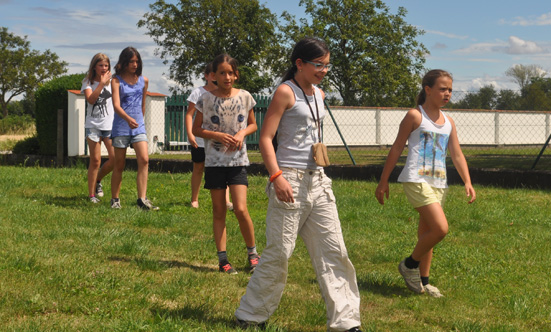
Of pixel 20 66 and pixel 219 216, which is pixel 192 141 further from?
pixel 20 66

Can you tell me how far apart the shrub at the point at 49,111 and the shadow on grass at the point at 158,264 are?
1320cm

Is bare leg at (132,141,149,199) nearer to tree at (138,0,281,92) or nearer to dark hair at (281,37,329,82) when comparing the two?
dark hair at (281,37,329,82)

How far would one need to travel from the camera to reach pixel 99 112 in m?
8.66

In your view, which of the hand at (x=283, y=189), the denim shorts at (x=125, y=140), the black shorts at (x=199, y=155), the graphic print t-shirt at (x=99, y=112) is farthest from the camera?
the graphic print t-shirt at (x=99, y=112)

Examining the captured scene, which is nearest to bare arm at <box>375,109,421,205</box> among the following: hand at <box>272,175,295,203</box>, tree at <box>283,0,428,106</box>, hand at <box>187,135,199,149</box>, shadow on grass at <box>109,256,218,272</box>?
hand at <box>272,175,295,203</box>

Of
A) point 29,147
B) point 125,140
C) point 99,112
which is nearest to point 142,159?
point 125,140

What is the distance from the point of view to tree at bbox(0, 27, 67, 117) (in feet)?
204

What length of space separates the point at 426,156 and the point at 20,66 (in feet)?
212

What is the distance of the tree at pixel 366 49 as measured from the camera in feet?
177

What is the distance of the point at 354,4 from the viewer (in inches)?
2210

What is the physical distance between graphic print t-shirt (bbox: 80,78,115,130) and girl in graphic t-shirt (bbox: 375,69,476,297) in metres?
4.90

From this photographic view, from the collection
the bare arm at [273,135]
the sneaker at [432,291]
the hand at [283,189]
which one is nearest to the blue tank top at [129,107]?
the sneaker at [432,291]

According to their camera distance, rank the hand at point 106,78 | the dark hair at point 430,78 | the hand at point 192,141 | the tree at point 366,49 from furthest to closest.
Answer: the tree at point 366,49 < the hand at point 106,78 < the hand at point 192,141 < the dark hair at point 430,78

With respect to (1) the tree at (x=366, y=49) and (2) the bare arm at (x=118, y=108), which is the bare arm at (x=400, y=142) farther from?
(1) the tree at (x=366, y=49)
